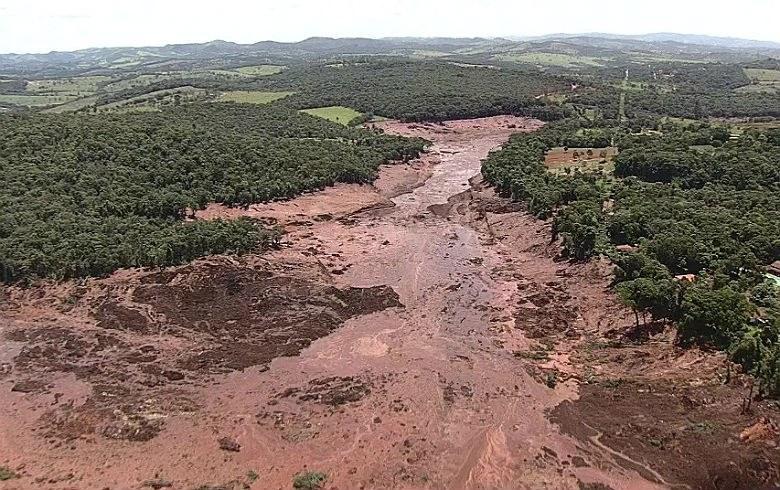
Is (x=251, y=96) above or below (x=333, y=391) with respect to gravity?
above

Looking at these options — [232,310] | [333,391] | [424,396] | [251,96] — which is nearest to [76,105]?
[251,96]

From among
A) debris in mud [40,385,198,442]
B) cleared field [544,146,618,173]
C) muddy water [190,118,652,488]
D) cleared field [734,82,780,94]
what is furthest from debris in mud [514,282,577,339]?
cleared field [734,82,780,94]

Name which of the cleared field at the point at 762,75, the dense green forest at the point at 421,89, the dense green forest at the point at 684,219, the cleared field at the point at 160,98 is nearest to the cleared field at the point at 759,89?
the cleared field at the point at 762,75

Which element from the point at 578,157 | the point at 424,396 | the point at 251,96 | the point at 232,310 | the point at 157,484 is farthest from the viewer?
the point at 251,96

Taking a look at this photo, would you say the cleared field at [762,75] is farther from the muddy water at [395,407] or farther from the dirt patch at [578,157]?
the muddy water at [395,407]

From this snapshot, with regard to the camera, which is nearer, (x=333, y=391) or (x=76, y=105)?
(x=333, y=391)

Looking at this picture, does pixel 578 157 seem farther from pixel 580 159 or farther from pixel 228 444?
pixel 228 444

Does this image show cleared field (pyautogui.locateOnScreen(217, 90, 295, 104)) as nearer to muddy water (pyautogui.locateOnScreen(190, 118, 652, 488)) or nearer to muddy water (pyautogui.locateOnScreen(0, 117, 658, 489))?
muddy water (pyautogui.locateOnScreen(190, 118, 652, 488))
